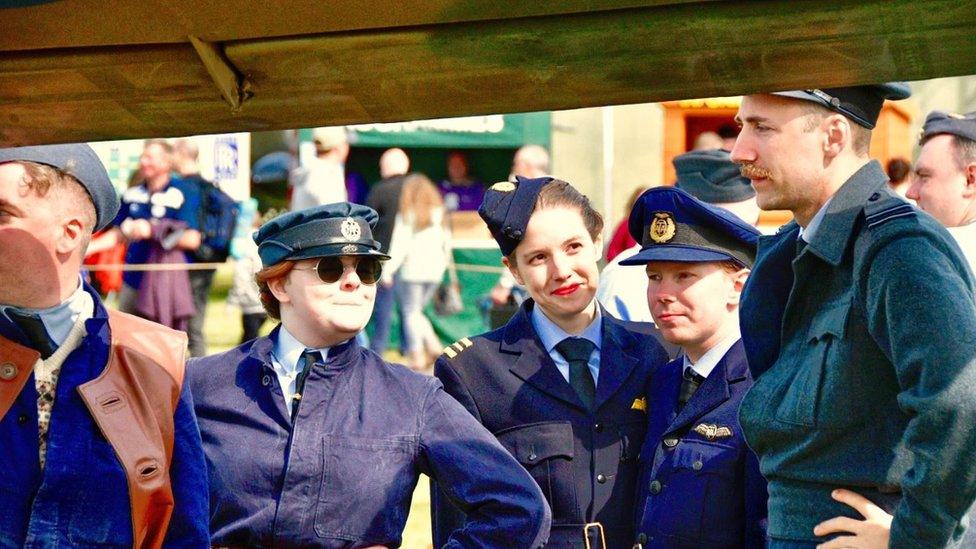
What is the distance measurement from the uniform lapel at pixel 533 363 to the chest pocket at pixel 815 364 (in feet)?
4.34

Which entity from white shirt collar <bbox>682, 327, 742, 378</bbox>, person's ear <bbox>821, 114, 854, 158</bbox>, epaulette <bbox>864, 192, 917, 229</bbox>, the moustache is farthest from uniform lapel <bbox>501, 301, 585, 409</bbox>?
epaulette <bbox>864, 192, 917, 229</bbox>

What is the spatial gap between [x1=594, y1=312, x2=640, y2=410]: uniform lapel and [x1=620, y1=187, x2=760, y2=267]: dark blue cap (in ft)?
0.80

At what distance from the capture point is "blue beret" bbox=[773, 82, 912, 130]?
10.3 feet

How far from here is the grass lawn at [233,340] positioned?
25.3 feet

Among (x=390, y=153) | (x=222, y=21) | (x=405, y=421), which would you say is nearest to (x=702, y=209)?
(x=405, y=421)

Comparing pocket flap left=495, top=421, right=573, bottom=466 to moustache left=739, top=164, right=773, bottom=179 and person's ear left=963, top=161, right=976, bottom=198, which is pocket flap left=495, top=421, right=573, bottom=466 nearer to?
moustache left=739, top=164, right=773, bottom=179

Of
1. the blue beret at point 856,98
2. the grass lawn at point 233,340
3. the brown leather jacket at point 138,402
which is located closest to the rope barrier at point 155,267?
the grass lawn at point 233,340

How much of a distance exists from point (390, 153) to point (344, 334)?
978 centimetres

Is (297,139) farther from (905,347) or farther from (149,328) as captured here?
(905,347)

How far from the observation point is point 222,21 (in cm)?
219

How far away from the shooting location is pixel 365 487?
12.6 feet

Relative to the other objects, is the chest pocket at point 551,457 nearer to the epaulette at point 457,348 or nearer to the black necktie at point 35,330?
the epaulette at point 457,348

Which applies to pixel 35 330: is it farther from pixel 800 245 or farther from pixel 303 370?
pixel 800 245

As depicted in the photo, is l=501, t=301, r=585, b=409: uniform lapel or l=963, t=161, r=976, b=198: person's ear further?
l=963, t=161, r=976, b=198: person's ear
